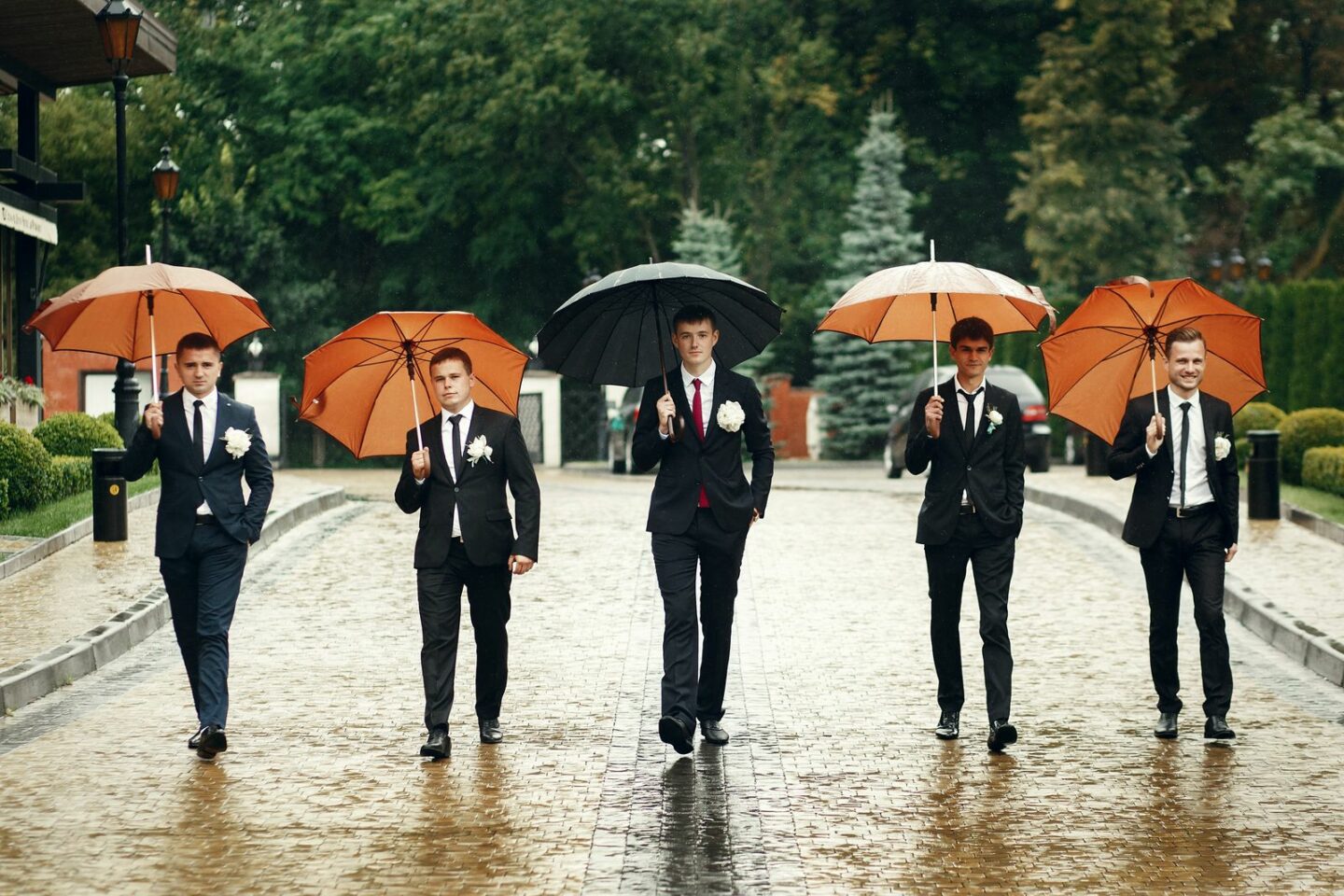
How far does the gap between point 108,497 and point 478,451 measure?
29.8 feet

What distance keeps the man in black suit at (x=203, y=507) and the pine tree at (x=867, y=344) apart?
33.3 m

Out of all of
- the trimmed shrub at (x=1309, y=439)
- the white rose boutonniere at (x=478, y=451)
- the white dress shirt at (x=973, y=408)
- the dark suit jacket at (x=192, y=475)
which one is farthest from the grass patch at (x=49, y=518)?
the trimmed shrub at (x=1309, y=439)

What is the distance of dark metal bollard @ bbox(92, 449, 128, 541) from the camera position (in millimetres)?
17078

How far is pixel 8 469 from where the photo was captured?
18.8m

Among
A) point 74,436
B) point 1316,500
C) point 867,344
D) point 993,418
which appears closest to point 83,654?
point 993,418

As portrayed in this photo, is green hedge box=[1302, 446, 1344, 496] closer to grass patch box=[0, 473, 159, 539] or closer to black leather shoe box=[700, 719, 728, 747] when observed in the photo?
grass patch box=[0, 473, 159, 539]

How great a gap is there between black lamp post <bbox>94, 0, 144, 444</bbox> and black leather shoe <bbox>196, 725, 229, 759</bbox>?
12325 mm

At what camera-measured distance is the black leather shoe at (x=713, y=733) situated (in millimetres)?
9164

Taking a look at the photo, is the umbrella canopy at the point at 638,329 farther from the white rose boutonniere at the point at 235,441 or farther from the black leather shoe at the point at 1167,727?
the black leather shoe at the point at 1167,727

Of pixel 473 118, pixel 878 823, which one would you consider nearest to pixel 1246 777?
pixel 878 823

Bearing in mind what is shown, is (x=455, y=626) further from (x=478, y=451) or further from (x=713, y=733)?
(x=713, y=733)

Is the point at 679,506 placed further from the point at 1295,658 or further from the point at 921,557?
the point at 921,557

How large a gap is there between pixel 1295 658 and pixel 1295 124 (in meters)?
36.3

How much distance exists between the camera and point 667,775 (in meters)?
8.49
